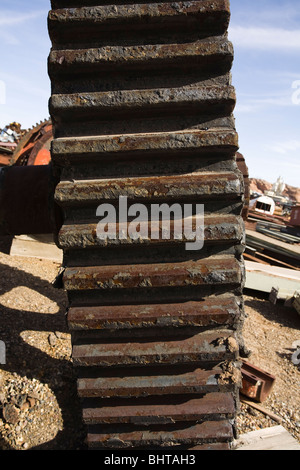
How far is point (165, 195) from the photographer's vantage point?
1.85 m

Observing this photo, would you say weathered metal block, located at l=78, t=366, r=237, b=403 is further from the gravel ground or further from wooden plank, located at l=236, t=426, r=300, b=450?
wooden plank, located at l=236, t=426, r=300, b=450

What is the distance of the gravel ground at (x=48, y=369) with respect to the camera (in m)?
2.48

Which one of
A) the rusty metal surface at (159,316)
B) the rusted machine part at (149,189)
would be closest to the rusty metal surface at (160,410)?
the rusted machine part at (149,189)

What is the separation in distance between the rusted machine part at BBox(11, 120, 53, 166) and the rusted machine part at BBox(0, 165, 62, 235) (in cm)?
470

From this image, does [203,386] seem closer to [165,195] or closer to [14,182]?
[165,195]

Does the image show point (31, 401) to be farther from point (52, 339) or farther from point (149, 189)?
point (149, 189)

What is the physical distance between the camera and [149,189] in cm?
185

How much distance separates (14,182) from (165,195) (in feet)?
3.62

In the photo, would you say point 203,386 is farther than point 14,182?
No

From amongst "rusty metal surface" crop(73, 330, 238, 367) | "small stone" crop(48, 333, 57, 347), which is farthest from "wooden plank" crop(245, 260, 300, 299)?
"rusty metal surface" crop(73, 330, 238, 367)

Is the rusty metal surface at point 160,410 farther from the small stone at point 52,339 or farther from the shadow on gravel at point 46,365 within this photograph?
the small stone at point 52,339

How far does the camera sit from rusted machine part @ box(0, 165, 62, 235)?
89.9 inches
